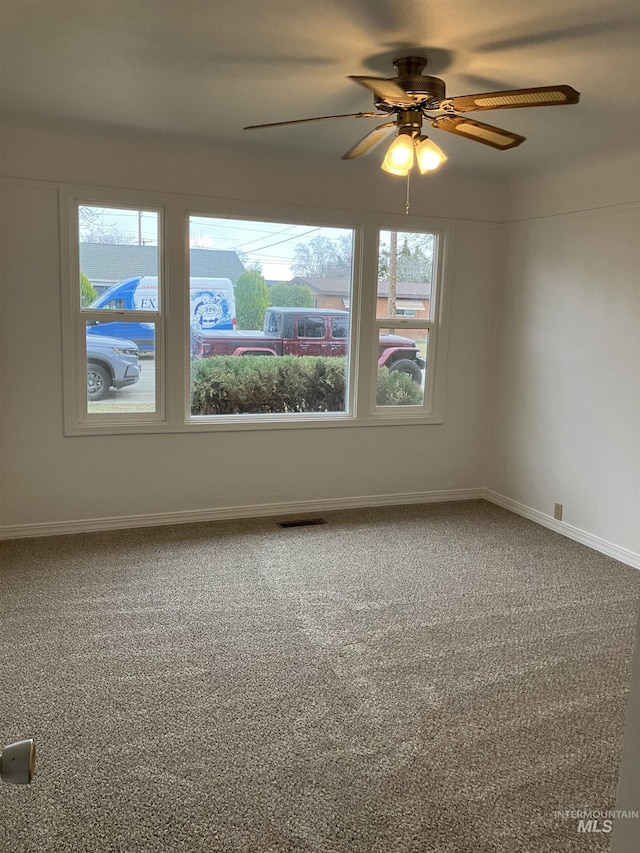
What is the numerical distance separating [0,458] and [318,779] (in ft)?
9.64

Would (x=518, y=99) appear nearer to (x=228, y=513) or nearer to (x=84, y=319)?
(x=84, y=319)

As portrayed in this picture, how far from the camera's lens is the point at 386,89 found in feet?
8.14

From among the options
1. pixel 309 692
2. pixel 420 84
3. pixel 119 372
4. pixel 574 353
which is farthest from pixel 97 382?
pixel 574 353

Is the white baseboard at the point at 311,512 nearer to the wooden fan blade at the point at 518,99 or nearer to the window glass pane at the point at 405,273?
the window glass pane at the point at 405,273

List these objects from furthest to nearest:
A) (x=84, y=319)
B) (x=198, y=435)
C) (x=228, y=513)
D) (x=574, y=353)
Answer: (x=228, y=513) < (x=198, y=435) < (x=574, y=353) < (x=84, y=319)

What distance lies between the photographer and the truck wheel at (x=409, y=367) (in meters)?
5.07

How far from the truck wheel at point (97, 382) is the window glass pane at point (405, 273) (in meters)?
2.03

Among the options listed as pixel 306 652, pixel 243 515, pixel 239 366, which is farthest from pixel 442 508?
pixel 306 652

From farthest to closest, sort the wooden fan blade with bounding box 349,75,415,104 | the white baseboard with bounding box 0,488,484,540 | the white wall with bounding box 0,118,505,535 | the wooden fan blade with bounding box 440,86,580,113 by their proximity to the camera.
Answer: the white baseboard with bounding box 0,488,484,540, the white wall with bounding box 0,118,505,535, the wooden fan blade with bounding box 349,75,415,104, the wooden fan blade with bounding box 440,86,580,113

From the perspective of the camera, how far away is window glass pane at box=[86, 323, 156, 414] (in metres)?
4.28

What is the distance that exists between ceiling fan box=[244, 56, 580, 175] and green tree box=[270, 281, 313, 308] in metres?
1.70

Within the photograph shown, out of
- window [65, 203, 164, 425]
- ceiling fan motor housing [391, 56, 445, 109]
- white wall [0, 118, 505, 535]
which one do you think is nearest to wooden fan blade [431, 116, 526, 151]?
ceiling fan motor housing [391, 56, 445, 109]

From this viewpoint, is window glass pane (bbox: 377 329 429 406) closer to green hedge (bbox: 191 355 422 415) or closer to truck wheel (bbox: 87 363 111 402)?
green hedge (bbox: 191 355 422 415)

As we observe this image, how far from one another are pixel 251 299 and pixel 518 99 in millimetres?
2573
